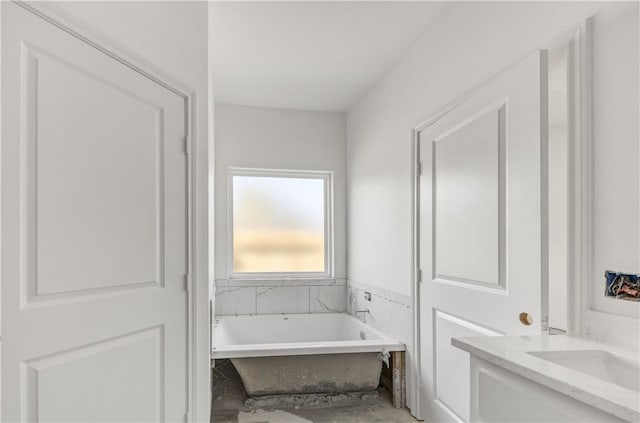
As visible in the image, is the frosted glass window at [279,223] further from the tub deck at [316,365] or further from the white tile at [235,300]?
the tub deck at [316,365]

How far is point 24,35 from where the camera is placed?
1.31 meters

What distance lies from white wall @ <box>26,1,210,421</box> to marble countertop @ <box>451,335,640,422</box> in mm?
1354

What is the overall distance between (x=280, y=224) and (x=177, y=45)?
2.81m

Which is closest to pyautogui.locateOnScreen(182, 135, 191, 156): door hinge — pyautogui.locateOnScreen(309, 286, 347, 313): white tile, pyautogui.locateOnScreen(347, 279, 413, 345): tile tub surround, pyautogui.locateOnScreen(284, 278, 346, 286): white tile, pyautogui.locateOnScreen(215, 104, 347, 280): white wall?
pyautogui.locateOnScreen(347, 279, 413, 345): tile tub surround

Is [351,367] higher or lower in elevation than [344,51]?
lower

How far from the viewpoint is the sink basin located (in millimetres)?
1271

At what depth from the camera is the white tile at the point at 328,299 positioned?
4633 millimetres

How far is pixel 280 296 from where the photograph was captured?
4555mm

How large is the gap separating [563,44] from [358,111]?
273 centimetres

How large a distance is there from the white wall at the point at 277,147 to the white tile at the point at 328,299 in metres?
0.17

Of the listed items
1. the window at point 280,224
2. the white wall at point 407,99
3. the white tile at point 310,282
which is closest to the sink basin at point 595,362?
the white wall at point 407,99

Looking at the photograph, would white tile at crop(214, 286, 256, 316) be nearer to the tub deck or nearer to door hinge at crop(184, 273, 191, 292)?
the tub deck

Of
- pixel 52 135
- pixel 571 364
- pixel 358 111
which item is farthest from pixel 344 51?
pixel 571 364

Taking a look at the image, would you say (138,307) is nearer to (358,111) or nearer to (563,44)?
(563,44)
